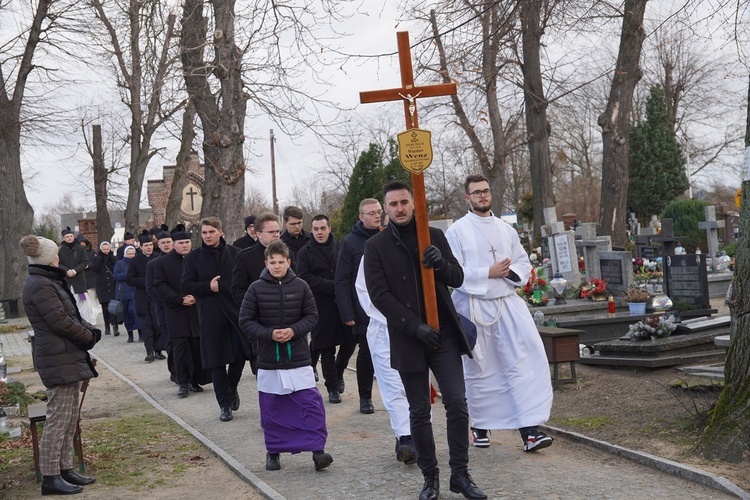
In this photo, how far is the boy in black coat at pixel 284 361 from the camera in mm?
7582

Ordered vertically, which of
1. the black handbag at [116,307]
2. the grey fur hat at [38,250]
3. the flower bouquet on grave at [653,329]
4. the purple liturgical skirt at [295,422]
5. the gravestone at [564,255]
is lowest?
the purple liturgical skirt at [295,422]

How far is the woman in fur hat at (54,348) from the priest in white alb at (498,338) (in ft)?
9.47

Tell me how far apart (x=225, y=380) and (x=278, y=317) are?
8.32ft

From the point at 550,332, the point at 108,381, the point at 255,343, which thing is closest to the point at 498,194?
the point at 108,381

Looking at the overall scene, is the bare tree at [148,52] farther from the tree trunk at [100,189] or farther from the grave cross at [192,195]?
the grave cross at [192,195]

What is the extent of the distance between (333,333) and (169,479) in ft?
10.5

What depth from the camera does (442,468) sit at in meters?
7.24

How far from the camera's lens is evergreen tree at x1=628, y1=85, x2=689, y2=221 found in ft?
146

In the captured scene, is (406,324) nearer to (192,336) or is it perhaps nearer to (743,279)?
(743,279)

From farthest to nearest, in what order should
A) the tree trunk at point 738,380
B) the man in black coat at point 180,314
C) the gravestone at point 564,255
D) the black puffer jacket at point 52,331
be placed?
the gravestone at point 564,255 → the man in black coat at point 180,314 → the black puffer jacket at point 52,331 → the tree trunk at point 738,380

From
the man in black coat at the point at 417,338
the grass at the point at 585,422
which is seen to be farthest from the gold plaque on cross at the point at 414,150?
the grass at the point at 585,422

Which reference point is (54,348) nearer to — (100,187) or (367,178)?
(367,178)

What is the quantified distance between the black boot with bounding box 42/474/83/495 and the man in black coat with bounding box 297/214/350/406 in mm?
3545

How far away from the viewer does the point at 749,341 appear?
7.32 m
